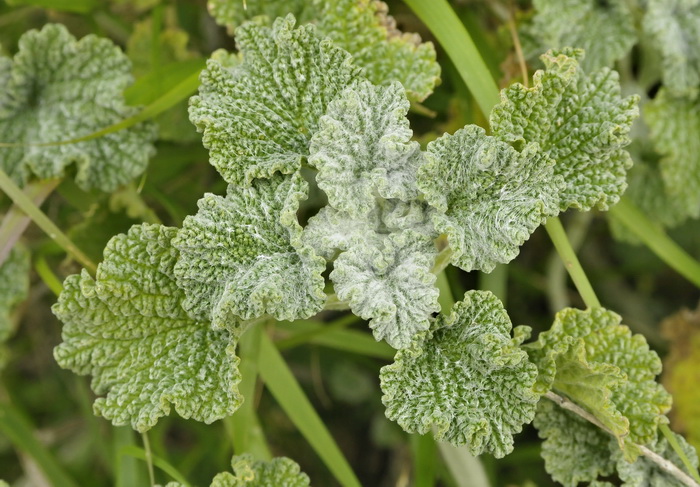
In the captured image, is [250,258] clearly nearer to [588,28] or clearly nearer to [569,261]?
[569,261]

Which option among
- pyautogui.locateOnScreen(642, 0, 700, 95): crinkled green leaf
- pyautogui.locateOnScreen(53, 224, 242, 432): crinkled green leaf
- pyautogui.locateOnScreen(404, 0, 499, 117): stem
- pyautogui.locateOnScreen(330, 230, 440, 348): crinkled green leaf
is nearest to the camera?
pyautogui.locateOnScreen(330, 230, 440, 348): crinkled green leaf

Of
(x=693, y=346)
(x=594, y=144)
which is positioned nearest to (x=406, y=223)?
(x=594, y=144)

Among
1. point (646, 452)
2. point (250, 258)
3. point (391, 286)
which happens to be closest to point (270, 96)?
point (250, 258)

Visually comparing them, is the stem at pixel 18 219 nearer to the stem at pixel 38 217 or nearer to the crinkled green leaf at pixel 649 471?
the stem at pixel 38 217

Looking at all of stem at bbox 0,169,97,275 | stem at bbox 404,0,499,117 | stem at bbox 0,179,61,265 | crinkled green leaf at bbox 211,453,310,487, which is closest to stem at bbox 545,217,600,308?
stem at bbox 404,0,499,117

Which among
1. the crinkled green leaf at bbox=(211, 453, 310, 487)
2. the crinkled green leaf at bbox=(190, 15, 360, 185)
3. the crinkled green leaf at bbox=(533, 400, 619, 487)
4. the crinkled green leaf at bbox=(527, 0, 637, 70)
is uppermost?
the crinkled green leaf at bbox=(190, 15, 360, 185)

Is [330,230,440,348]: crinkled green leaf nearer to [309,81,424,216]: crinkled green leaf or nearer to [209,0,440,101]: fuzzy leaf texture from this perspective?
[309,81,424,216]: crinkled green leaf

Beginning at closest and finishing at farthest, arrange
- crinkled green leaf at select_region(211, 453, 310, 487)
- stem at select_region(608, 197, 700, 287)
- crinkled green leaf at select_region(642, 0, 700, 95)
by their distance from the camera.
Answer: crinkled green leaf at select_region(211, 453, 310, 487), crinkled green leaf at select_region(642, 0, 700, 95), stem at select_region(608, 197, 700, 287)

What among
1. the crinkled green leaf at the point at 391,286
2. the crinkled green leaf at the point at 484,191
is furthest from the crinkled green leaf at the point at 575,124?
the crinkled green leaf at the point at 391,286
